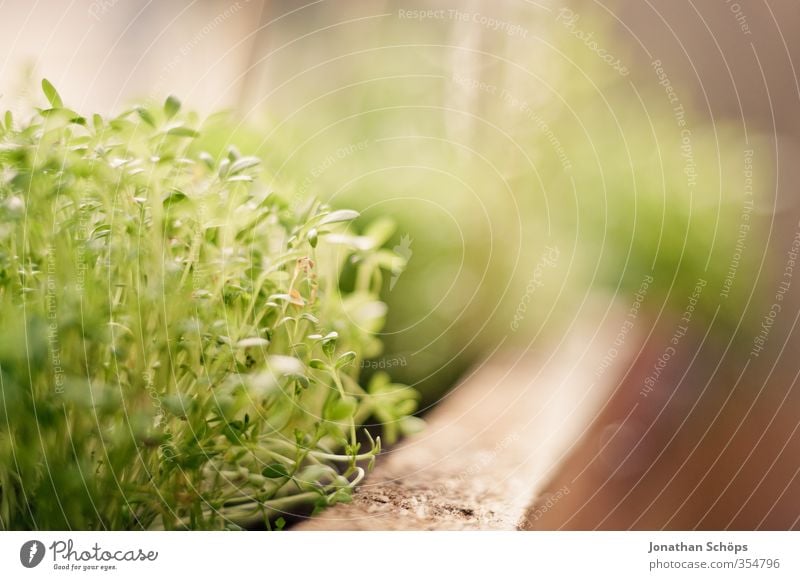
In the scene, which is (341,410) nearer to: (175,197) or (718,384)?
(175,197)

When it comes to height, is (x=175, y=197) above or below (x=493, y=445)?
above

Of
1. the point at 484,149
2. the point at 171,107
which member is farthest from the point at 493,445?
the point at 171,107

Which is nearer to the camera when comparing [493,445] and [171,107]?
[171,107]

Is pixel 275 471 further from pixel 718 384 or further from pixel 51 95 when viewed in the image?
pixel 718 384

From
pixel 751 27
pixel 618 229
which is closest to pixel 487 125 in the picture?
pixel 618 229

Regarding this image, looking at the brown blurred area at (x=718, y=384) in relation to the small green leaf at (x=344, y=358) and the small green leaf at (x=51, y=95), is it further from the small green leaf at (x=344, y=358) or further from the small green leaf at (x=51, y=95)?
the small green leaf at (x=51, y=95)

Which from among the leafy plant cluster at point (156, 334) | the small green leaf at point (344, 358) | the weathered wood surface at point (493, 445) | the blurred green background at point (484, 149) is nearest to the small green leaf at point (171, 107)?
the leafy plant cluster at point (156, 334)
